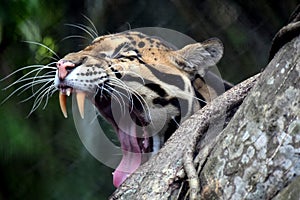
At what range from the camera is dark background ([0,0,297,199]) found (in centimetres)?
248

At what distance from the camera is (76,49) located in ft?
8.30

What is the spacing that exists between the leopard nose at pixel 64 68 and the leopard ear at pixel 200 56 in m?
0.34

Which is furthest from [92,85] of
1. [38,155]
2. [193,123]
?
[38,155]

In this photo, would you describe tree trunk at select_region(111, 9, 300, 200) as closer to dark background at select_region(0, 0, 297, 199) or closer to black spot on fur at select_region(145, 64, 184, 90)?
black spot on fur at select_region(145, 64, 184, 90)

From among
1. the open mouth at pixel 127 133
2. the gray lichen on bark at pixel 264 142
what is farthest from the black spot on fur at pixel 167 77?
the gray lichen on bark at pixel 264 142

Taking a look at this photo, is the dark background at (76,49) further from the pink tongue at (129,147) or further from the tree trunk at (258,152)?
the tree trunk at (258,152)

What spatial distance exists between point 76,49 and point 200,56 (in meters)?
0.58

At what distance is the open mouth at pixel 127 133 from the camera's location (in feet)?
6.49

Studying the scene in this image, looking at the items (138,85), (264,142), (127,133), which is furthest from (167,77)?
(264,142)

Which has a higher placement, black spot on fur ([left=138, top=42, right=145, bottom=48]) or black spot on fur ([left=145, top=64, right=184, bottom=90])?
black spot on fur ([left=138, top=42, right=145, bottom=48])

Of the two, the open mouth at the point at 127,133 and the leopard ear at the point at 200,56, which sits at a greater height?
the leopard ear at the point at 200,56

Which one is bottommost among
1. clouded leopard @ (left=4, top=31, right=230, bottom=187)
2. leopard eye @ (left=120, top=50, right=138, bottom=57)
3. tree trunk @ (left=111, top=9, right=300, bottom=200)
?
clouded leopard @ (left=4, top=31, right=230, bottom=187)

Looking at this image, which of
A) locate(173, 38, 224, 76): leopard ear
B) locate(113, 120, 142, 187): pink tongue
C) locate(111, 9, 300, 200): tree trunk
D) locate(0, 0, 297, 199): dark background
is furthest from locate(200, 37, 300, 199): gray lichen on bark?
locate(0, 0, 297, 199): dark background

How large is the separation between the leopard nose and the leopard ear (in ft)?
1.13
